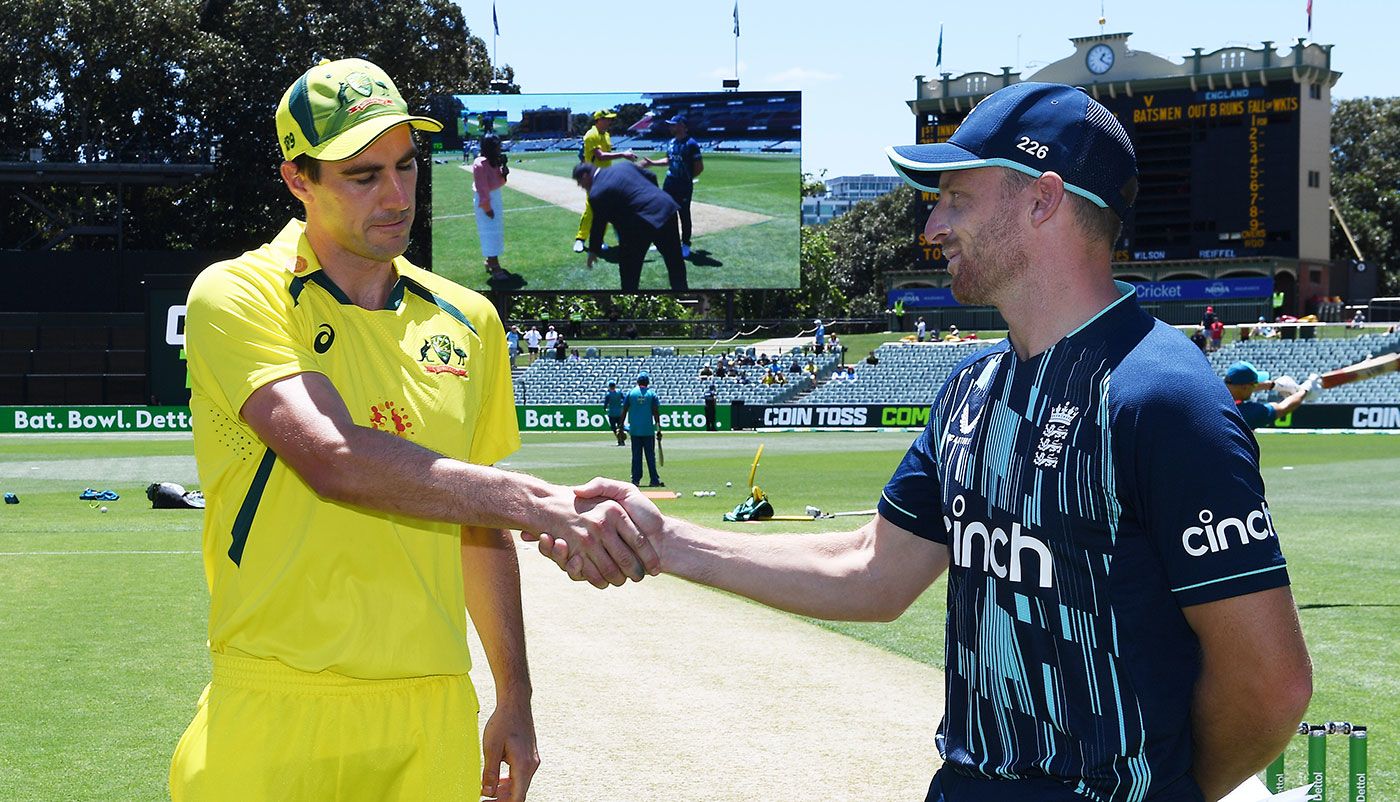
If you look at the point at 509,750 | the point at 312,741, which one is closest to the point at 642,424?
the point at 509,750

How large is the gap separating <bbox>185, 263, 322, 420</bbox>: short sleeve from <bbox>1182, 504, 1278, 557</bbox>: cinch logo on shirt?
78.4 inches

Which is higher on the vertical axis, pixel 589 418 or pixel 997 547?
pixel 997 547

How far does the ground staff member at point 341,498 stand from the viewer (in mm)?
3248

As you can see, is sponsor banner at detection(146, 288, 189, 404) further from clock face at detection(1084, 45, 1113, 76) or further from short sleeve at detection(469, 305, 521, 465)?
short sleeve at detection(469, 305, 521, 465)

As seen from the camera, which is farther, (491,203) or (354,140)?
(491,203)

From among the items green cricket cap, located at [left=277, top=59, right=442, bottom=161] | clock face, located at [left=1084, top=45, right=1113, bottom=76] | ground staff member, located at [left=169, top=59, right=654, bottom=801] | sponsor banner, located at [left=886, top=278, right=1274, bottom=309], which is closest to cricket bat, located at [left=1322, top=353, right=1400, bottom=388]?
ground staff member, located at [left=169, top=59, right=654, bottom=801]

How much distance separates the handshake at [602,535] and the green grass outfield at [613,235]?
2193 inches

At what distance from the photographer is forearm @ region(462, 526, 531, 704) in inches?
149

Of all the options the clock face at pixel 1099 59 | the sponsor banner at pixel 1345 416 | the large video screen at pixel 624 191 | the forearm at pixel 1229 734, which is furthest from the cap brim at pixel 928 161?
the clock face at pixel 1099 59

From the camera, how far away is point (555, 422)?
5144 centimetres

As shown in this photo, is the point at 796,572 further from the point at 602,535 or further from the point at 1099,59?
the point at 1099,59

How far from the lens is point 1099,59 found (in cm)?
6244

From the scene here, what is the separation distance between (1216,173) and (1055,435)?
5656cm

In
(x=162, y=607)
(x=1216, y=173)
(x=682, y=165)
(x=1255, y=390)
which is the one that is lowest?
(x=162, y=607)
